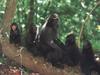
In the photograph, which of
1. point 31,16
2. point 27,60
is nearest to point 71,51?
point 27,60

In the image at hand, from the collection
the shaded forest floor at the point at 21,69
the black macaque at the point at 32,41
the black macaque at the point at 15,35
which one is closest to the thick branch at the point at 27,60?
the shaded forest floor at the point at 21,69

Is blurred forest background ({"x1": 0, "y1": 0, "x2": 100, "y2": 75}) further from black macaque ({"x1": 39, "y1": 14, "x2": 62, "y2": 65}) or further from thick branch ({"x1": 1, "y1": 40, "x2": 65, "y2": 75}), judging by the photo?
thick branch ({"x1": 1, "y1": 40, "x2": 65, "y2": 75})

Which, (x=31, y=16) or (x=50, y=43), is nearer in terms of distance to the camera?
(x=50, y=43)

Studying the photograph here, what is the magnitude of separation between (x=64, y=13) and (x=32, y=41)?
1.72 m

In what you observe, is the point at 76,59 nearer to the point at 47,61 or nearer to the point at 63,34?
the point at 47,61

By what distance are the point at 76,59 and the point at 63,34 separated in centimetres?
190

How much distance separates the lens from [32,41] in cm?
812

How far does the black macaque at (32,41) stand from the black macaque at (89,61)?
3.58 feet

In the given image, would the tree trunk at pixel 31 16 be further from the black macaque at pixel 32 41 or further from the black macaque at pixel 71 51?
the black macaque at pixel 71 51

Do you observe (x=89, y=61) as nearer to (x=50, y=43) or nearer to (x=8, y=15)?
(x=50, y=43)

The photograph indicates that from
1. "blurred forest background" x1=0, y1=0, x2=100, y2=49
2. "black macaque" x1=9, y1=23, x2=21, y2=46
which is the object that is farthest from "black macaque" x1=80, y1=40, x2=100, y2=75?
"black macaque" x1=9, y1=23, x2=21, y2=46

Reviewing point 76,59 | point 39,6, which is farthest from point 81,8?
point 76,59

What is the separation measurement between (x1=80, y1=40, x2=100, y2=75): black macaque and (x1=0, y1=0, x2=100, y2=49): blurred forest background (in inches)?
48.1

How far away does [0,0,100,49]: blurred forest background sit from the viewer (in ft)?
30.1
